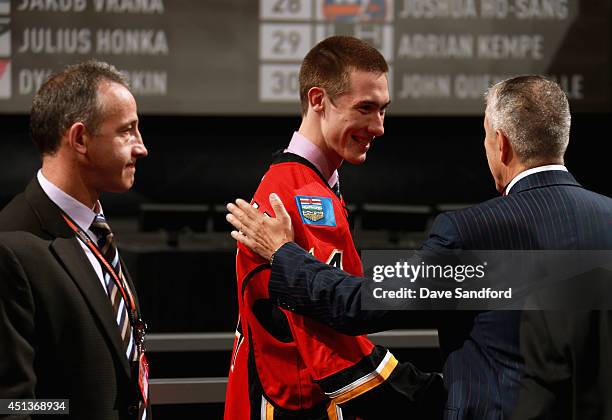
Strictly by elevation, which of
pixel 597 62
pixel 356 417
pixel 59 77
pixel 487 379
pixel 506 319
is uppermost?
pixel 597 62

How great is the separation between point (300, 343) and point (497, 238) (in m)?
0.41

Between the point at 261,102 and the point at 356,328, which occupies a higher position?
the point at 261,102

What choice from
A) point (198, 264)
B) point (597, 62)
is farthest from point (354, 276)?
point (597, 62)

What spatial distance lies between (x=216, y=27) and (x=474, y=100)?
135cm

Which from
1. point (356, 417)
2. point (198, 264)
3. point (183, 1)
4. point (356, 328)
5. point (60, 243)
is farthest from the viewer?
point (183, 1)

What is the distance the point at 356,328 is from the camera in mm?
1548

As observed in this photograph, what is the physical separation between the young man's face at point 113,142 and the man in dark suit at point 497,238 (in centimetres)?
26

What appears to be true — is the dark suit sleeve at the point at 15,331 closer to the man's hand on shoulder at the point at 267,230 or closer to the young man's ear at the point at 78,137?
the young man's ear at the point at 78,137

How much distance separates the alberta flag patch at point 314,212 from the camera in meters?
1.63

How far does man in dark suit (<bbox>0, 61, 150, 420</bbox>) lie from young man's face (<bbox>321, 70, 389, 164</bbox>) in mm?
407

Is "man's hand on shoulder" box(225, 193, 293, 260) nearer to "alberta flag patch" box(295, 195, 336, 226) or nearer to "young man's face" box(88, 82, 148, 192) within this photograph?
"alberta flag patch" box(295, 195, 336, 226)

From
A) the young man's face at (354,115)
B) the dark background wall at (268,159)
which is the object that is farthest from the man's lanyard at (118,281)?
the dark background wall at (268,159)

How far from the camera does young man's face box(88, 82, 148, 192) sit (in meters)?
1.52

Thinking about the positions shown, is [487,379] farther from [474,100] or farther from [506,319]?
[474,100]
